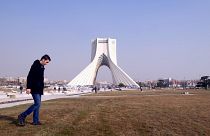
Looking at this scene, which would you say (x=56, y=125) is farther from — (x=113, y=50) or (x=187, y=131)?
(x=113, y=50)

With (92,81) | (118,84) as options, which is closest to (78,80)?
(92,81)

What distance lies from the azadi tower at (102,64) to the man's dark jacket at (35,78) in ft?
281

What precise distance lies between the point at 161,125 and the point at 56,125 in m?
2.44

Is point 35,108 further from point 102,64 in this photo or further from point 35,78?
point 102,64

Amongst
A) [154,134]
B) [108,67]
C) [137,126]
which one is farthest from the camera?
[108,67]

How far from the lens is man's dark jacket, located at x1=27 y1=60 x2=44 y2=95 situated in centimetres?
755

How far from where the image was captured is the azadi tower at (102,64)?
94.4 meters

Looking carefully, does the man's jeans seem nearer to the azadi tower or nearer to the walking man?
the walking man

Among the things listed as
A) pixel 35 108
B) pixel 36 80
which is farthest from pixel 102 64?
pixel 36 80

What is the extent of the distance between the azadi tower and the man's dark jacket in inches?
3375

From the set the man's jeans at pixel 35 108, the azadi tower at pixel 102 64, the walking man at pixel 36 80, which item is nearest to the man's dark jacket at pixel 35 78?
the walking man at pixel 36 80

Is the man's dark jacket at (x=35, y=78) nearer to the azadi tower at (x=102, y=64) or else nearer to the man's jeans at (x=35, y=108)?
the man's jeans at (x=35, y=108)

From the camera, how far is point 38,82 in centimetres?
761

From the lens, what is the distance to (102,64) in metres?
103
